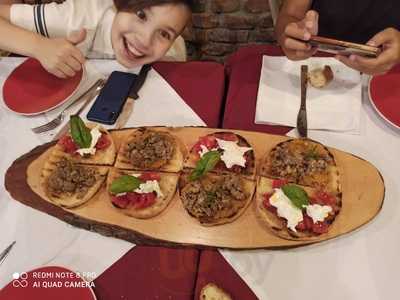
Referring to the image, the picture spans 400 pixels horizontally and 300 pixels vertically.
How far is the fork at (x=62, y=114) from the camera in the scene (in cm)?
145

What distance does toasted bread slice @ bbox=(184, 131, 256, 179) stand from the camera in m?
1.29

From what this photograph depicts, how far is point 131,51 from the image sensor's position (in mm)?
1569

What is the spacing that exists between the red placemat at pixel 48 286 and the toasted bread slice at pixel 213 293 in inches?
11.8

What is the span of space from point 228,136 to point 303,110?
0.29m

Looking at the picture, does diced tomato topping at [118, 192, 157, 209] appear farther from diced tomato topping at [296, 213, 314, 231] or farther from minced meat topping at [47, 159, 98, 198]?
diced tomato topping at [296, 213, 314, 231]

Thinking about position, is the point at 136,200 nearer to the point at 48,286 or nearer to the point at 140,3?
the point at 48,286

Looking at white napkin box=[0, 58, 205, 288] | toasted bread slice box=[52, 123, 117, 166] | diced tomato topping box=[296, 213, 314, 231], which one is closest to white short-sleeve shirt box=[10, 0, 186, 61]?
white napkin box=[0, 58, 205, 288]

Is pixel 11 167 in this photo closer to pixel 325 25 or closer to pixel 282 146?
pixel 282 146

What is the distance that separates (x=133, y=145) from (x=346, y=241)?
29.7 inches

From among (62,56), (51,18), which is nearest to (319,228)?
(62,56)

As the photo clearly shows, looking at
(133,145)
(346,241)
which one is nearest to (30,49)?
(133,145)

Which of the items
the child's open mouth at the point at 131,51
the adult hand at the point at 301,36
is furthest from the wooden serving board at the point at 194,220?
the child's open mouth at the point at 131,51

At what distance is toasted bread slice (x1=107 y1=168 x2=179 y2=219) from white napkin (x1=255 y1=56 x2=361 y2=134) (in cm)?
39

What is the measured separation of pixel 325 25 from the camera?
1744mm
